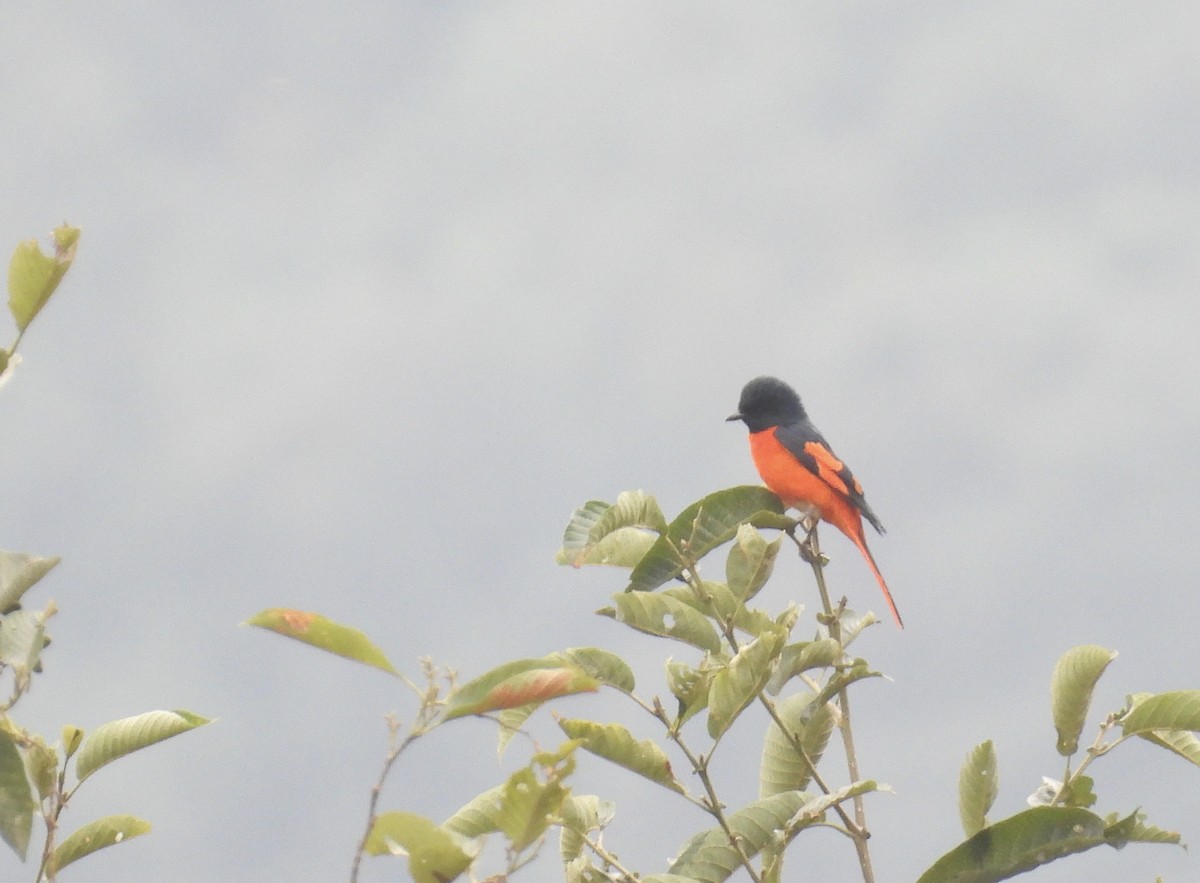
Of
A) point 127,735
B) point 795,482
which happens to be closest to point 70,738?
point 127,735

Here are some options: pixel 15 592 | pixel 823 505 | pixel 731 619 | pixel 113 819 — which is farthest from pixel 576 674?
pixel 823 505

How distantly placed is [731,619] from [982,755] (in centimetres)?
71

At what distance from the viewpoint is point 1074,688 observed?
12.1 ft

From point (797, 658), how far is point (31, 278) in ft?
6.75

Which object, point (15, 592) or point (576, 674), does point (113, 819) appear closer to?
point (15, 592)

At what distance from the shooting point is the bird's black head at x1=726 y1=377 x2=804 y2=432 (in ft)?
28.3

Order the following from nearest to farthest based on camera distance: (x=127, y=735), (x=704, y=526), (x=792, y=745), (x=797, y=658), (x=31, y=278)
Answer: (x=31, y=278) → (x=127, y=735) → (x=797, y=658) → (x=792, y=745) → (x=704, y=526)

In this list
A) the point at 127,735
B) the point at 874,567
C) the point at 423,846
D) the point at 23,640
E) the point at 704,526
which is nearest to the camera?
the point at 423,846

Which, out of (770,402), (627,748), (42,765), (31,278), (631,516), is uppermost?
(770,402)

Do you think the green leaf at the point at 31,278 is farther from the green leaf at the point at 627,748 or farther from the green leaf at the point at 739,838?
the green leaf at the point at 739,838

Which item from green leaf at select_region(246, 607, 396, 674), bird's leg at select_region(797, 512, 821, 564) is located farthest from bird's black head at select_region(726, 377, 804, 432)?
green leaf at select_region(246, 607, 396, 674)

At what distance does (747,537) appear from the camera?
405cm

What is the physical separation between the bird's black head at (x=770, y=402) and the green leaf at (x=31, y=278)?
6.28m

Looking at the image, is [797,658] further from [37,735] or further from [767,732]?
[37,735]
